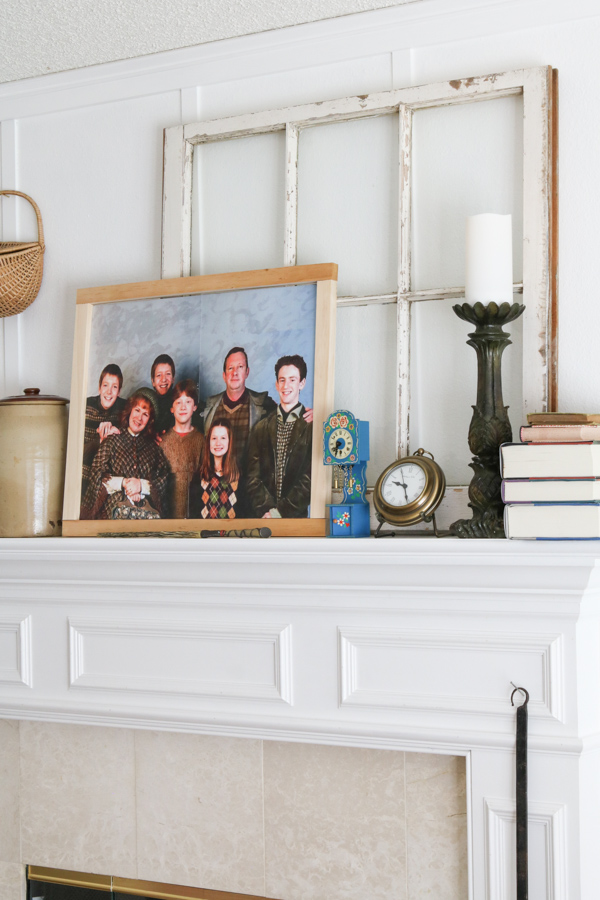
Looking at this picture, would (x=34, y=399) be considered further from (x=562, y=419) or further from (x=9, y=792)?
(x=562, y=419)

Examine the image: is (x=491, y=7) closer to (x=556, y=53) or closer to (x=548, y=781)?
(x=556, y=53)

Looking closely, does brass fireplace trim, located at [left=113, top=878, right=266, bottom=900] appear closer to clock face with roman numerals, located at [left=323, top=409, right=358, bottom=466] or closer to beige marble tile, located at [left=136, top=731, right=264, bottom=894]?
beige marble tile, located at [left=136, top=731, right=264, bottom=894]

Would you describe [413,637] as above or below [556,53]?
below

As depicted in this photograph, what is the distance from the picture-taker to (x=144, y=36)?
2.07m

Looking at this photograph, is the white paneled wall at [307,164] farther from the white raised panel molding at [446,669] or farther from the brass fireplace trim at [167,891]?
the brass fireplace trim at [167,891]

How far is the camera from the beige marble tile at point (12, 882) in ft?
7.14

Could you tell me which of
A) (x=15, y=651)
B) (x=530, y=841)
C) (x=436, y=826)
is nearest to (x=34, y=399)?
(x=15, y=651)

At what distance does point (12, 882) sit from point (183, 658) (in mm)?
846

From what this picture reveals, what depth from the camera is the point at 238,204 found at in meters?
2.10

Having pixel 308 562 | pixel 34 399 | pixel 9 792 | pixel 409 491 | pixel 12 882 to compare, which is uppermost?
pixel 34 399

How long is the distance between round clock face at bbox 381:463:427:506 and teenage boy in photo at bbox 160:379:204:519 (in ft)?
1.47

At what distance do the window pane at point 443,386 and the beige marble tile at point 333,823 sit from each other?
656 mm

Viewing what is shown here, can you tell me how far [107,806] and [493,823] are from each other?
0.95 meters

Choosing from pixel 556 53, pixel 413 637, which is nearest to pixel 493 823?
pixel 413 637
